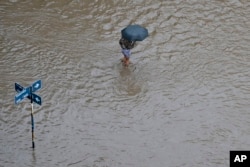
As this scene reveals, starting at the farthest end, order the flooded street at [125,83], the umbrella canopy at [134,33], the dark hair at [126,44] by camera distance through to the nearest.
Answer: the dark hair at [126,44]
the umbrella canopy at [134,33]
the flooded street at [125,83]

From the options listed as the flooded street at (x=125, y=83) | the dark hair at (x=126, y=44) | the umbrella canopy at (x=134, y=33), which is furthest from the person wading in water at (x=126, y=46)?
the flooded street at (x=125, y=83)

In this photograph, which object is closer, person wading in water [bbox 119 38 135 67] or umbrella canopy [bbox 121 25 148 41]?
umbrella canopy [bbox 121 25 148 41]

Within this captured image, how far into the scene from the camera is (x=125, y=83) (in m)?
13.8

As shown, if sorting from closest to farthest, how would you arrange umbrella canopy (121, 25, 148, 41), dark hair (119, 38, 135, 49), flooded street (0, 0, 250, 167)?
1. flooded street (0, 0, 250, 167)
2. umbrella canopy (121, 25, 148, 41)
3. dark hair (119, 38, 135, 49)

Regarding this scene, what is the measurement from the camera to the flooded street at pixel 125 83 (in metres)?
11.7

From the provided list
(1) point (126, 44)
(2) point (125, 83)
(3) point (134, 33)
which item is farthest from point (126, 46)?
(2) point (125, 83)

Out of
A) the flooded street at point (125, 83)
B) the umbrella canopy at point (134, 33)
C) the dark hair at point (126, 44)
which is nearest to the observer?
the flooded street at point (125, 83)

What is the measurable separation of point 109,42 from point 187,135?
13.7 ft

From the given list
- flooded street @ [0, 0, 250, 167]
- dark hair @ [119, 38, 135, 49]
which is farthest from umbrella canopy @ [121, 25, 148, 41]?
flooded street @ [0, 0, 250, 167]

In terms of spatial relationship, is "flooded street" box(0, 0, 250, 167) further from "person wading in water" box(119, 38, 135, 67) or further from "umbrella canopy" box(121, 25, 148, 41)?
"umbrella canopy" box(121, 25, 148, 41)

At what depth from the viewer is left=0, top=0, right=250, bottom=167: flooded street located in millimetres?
11672

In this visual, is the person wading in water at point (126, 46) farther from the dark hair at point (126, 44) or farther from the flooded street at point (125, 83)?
the flooded street at point (125, 83)

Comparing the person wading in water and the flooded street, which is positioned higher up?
the person wading in water

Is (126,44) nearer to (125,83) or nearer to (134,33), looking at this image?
(134,33)
